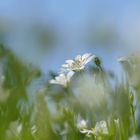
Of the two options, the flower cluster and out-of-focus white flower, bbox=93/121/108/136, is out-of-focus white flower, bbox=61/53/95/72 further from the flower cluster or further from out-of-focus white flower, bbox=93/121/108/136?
out-of-focus white flower, bbox=93/121/108/136

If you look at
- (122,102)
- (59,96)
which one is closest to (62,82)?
(59,96)

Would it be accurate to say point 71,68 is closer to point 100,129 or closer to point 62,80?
point 62,80

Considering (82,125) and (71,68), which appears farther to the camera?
(71,68)

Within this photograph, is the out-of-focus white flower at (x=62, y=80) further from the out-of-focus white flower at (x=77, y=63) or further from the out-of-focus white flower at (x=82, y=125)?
the out-of-focus white flower at (x=82, y=125)

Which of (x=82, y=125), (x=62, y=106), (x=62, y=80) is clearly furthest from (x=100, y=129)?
(x=62, y=80)

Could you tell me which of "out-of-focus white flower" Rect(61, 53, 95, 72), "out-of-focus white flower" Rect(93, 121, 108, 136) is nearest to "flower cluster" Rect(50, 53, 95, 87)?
"out-of-focus white flower" Rect(61, 53, 95, 72)

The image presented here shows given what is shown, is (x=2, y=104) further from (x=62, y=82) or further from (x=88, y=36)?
(x=88, y=36)
